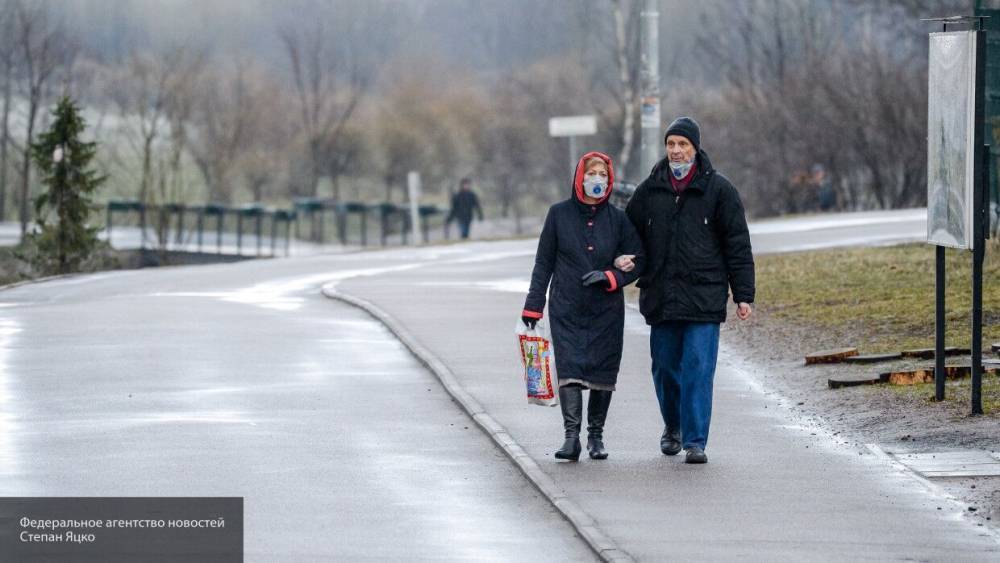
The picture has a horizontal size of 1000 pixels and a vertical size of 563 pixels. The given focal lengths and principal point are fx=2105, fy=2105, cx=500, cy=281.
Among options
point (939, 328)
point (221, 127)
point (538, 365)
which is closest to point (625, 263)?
point (538, 365)

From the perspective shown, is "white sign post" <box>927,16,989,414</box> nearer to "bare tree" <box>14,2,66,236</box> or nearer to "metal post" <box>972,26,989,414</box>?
"metal post" <box>972,26,989,414</box>

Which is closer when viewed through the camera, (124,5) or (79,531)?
(79,531)

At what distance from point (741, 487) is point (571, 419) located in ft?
3.81

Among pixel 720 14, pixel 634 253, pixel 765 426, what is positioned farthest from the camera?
pixel 720 14

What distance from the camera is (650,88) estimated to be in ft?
75.4

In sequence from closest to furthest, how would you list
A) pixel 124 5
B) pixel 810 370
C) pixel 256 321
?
pixel 810 370, pixel 256 321, pixel 124 5

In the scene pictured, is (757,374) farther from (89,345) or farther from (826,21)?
(826,21)

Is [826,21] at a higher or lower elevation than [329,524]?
higher

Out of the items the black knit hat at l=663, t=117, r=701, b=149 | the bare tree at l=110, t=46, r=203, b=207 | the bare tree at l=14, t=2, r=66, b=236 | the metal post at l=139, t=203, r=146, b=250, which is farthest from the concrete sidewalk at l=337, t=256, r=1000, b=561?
the bare tree at l=110, t=46, r=203, b=207

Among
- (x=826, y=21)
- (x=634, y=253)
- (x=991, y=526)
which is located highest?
(x=826, y=21)

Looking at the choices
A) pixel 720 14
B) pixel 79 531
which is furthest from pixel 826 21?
pixel 79 531

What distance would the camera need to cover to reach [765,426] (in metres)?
12.3

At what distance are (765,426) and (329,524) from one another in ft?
12.9

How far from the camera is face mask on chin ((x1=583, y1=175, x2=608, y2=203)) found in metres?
10.6
